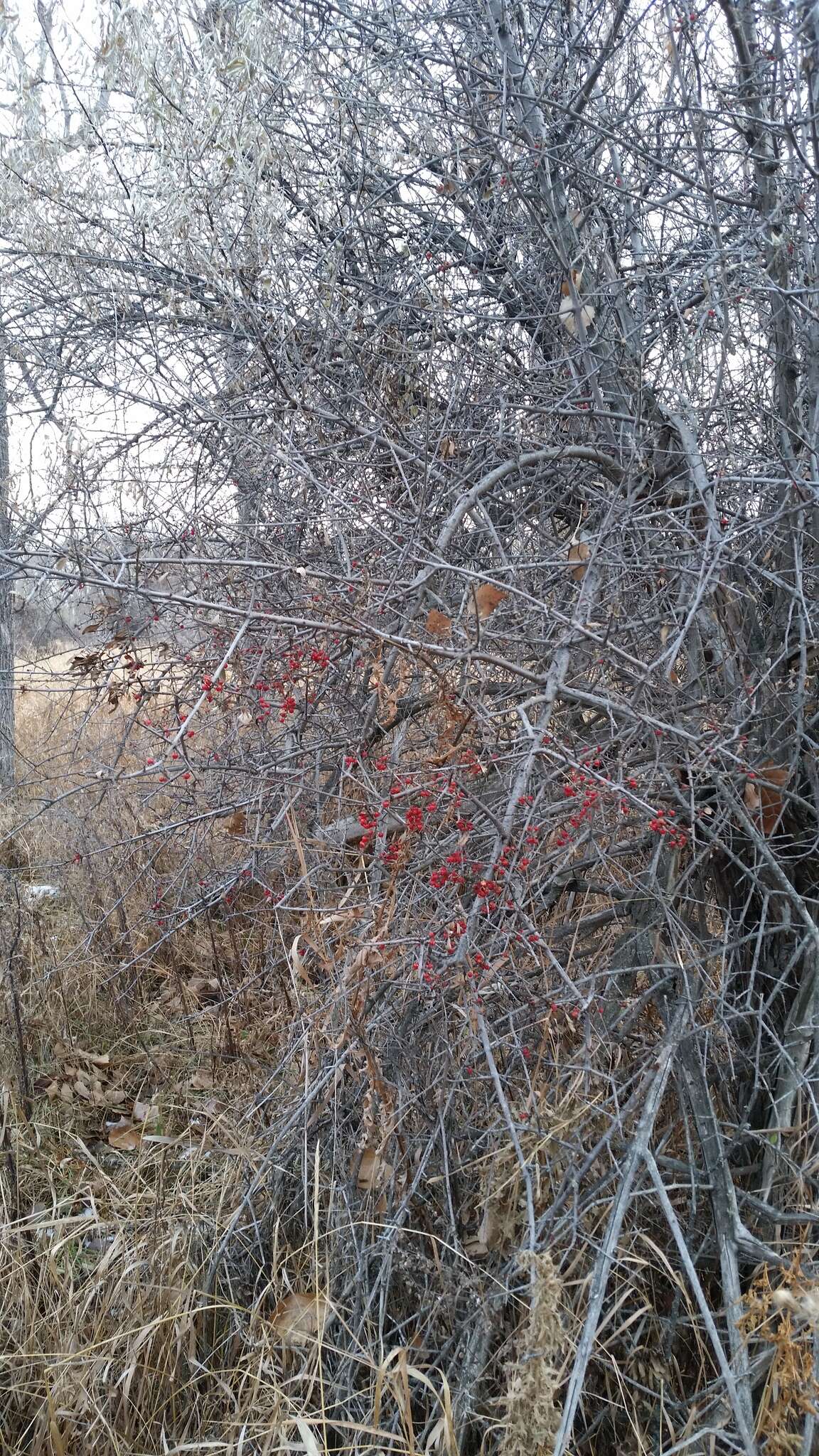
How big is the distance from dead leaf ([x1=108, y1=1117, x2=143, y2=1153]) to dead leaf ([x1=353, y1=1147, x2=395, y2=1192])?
113 centimetres

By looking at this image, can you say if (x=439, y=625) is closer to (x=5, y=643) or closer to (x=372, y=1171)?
(x=372, y=1171)

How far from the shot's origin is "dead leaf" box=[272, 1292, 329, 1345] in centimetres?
227

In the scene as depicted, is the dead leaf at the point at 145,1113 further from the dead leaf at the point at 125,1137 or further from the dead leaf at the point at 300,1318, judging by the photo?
the dead leaf at the point at 300,1318

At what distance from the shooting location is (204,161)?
3236mm

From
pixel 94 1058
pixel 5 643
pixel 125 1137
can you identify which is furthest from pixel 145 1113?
pixel 5 643

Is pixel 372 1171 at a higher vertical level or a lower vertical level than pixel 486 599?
lower

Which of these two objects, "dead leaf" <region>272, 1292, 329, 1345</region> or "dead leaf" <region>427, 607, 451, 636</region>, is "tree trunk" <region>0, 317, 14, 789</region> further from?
"dead leaf" <region>272, 1292, 329, 1345</region>

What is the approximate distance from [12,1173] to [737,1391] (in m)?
2.00

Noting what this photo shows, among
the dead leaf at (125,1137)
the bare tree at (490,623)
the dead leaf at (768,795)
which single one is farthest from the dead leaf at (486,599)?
the dead leaf at (125,1137)

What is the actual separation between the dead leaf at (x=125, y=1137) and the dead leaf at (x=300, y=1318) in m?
1.04

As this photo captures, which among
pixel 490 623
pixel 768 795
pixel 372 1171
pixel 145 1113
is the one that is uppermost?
pixel 490 623

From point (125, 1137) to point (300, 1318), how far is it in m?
1.21

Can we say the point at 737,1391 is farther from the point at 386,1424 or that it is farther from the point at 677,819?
the point at 677,819

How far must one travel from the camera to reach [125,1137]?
3.36 metres
